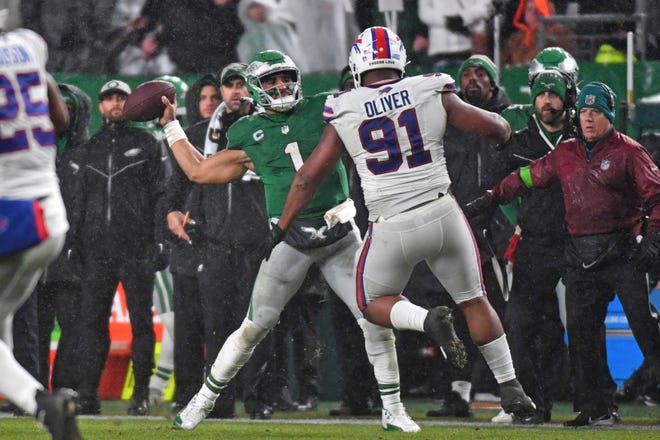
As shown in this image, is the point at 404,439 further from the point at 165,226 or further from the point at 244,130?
the point at 165,226

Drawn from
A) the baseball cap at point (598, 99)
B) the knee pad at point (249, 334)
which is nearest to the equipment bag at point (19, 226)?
the knee pad at point (249, 334)

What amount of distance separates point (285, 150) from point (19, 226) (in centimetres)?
284

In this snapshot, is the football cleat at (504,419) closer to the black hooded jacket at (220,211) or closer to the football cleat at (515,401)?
the football cleat at (515,401)

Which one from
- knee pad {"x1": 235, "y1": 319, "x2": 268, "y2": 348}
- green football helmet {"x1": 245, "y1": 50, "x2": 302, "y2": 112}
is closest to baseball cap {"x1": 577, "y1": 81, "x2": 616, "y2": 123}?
green football helmet {"x1": 245, "y1": 50, "x2": 302, "y2": 112}

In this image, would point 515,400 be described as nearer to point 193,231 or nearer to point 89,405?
point 193,231

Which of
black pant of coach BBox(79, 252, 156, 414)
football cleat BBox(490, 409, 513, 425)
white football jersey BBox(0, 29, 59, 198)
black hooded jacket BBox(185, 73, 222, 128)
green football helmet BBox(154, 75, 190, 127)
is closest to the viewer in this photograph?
white football jersey BBox(0, 29, 59, 198)

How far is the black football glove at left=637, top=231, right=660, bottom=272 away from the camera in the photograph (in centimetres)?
820

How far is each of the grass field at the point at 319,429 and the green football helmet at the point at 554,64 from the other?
215cm

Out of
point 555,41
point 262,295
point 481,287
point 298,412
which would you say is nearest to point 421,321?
point 481,287

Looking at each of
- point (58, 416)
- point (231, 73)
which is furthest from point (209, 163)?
point (58, 416)

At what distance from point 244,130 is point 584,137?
1.93 metres

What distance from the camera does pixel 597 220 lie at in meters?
8.63

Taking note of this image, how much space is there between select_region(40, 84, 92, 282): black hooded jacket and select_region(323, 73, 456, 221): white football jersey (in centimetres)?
319

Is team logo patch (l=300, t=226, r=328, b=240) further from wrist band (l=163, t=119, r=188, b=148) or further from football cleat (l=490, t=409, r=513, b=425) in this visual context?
football cleat (l=490, t=409, r=513, b=425)
